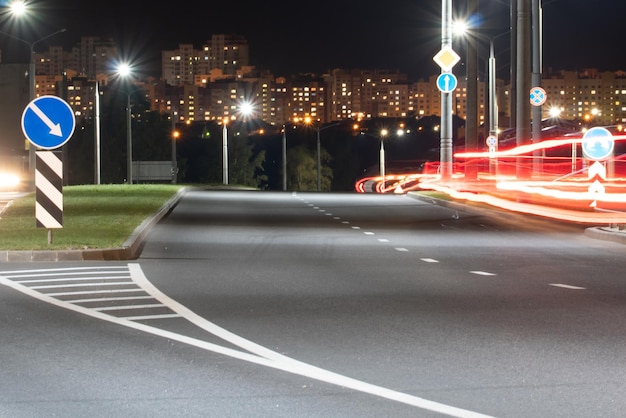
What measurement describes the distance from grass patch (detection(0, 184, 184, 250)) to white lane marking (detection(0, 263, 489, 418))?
5421mm

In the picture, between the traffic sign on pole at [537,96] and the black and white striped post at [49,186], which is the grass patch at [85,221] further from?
the traffic sign on pole at [537,96]

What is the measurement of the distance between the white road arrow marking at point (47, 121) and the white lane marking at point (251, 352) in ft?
17.7

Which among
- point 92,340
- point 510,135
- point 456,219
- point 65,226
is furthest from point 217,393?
point 510,135

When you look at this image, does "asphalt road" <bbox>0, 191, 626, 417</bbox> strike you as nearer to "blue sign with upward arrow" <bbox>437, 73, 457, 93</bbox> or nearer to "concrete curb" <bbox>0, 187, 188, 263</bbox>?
"concrete curb" <bbox>0, 187, 188, 263</bbox>

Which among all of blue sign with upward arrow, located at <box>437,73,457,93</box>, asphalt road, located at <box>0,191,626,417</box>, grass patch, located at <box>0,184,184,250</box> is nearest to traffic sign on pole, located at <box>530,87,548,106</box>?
blue sign with upward arrow, located at <box>437,73,457,93</box>

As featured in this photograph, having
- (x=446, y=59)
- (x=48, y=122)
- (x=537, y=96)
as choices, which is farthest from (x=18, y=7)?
(x=48, y=122)

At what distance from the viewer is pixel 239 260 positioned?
1803cm

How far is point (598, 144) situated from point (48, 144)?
47.5ft

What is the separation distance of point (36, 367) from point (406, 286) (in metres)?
6.61

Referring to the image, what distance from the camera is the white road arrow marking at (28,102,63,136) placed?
1841 cm

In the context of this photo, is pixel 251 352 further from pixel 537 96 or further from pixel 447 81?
pixel 537 96

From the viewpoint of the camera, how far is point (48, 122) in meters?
18.5

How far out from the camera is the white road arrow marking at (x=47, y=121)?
60.4 feet

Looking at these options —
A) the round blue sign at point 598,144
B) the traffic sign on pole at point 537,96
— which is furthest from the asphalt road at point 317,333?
the traffic sign on pole at point 537,96
